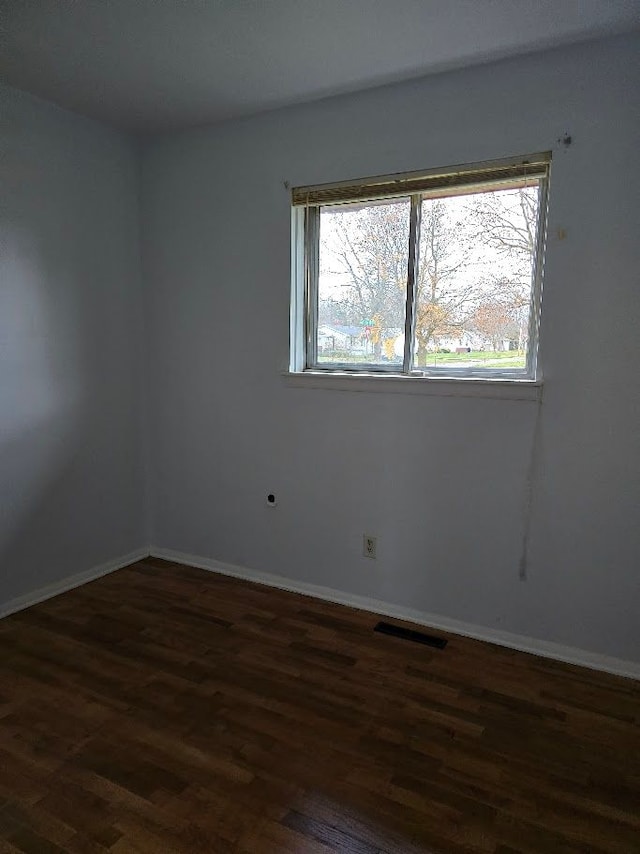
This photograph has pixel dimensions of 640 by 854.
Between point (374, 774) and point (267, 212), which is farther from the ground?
point (267, 212)

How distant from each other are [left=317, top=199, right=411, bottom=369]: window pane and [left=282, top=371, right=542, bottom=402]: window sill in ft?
0.42

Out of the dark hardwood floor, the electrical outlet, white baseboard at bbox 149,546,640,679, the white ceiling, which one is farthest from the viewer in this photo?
the electrical outlet

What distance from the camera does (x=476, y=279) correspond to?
245cm

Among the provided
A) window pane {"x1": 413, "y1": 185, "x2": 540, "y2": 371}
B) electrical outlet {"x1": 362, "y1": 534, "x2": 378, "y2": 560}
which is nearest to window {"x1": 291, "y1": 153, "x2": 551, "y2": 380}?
window pane {"x1": 413, "y1": 185, "x2": 540, "y2": 371}

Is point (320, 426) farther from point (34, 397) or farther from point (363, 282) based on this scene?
point (34, 397)

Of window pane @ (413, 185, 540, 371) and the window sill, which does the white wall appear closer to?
the window sill

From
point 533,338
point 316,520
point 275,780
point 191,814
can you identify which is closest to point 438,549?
point 316,520

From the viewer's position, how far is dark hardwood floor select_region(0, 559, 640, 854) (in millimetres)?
1481

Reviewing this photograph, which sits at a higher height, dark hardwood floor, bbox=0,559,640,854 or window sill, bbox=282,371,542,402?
window sill, bbox=282,371,542,402

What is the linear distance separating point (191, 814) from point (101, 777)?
0.34 m

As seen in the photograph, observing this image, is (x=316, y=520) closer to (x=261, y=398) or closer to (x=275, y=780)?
(x=261, y=398)

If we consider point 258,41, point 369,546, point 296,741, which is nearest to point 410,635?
point 369,546

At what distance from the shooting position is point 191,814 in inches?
59.9

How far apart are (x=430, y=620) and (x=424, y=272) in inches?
67.4
